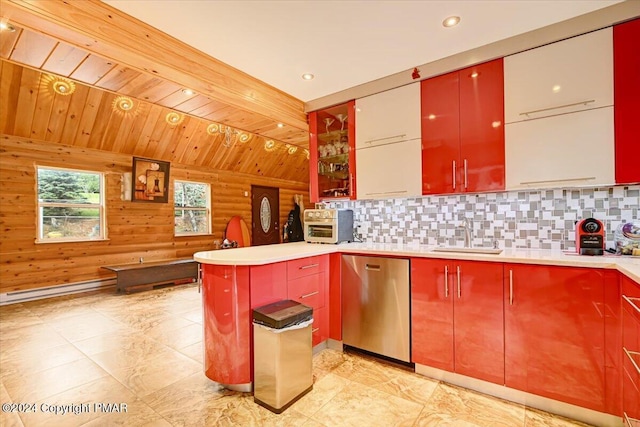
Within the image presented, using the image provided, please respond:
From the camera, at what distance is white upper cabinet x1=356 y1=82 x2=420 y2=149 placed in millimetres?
2646

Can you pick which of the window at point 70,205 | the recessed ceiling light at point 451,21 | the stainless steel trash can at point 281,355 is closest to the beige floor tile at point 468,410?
the stainless steel trash can at point 281,355

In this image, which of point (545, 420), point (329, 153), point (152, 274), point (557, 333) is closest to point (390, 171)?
point (329, 153)

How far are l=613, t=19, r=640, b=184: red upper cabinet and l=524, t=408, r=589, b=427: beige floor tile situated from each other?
5.04 feet

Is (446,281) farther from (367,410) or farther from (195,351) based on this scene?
(195,351)

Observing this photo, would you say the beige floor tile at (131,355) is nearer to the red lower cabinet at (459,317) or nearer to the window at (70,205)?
the red lower cabinet at (459,317)

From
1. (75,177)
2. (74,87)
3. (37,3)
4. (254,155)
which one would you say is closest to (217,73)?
(37,3)

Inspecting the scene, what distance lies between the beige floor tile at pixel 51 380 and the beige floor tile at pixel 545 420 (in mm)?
3056

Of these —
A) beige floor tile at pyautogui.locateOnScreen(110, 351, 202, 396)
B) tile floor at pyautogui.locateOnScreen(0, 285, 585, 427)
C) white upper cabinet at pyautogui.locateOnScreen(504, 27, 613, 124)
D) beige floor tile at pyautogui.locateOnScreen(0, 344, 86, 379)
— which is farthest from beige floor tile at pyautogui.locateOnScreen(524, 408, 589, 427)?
beige floor tile at pyautogui.locateOnScreen(0, 344, 86, 379)

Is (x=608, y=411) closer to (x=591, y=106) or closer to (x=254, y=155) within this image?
(x=591, y=106)

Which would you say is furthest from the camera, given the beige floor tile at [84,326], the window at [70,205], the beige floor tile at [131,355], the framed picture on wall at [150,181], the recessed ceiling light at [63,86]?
the framed picture on wall at [150,181]

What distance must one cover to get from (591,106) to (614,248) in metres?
1.00

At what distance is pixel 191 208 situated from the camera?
6551 mm

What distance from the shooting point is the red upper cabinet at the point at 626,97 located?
1.86 meters

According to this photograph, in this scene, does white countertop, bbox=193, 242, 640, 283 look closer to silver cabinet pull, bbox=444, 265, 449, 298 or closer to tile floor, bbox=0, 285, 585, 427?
silver cabinet pull, bbox=444, 265, 449, 298
